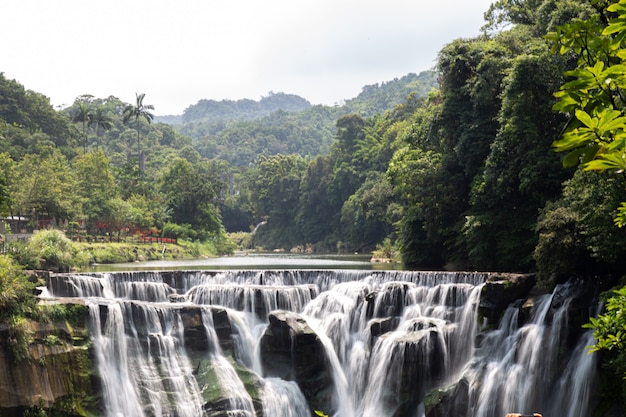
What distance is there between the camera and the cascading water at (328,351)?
18234mm

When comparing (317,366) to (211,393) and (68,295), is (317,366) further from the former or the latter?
(68,295)

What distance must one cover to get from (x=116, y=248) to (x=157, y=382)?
80.6 feet

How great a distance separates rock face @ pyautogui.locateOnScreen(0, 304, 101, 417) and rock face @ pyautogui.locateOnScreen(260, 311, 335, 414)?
5.19 m

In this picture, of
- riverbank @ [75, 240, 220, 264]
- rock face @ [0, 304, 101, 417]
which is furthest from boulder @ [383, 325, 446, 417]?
riverbank @ [75, 240, 220, 264]

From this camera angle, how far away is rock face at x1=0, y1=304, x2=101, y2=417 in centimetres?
1733

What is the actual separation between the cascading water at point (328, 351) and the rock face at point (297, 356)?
30mm

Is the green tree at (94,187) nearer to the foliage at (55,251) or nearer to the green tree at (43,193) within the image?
the green tree at (43,193)

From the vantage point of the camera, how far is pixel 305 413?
808 inches

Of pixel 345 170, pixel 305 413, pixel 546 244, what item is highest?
pixel 345 170

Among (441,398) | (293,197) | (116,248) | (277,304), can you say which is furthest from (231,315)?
(293,197)

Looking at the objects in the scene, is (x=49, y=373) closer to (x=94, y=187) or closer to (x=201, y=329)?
(x=201, y=329)

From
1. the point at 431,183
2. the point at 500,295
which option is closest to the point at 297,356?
the point at 500,295

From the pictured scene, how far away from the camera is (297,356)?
21.2 metres

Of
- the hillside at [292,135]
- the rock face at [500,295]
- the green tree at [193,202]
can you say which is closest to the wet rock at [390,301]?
the rock face at [500,295]
